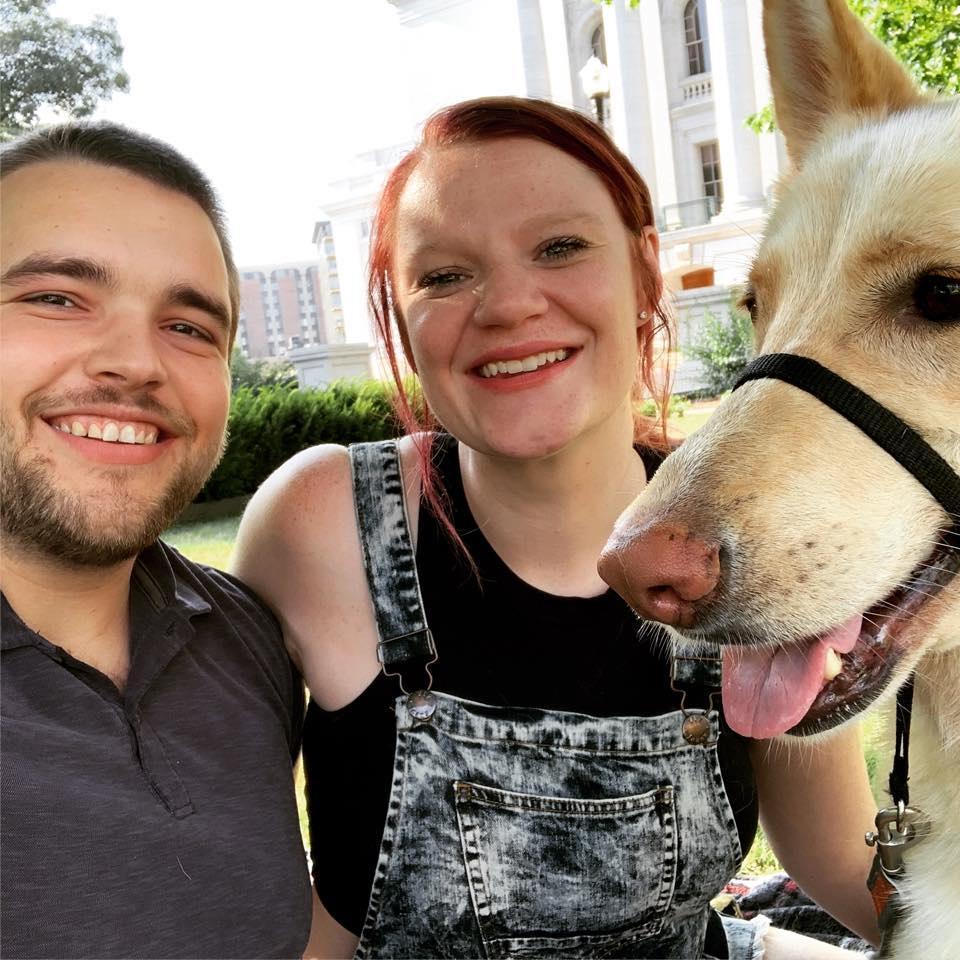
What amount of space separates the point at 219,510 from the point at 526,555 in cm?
1125

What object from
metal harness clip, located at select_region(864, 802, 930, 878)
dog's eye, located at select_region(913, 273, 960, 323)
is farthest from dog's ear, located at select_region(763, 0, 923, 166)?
metal harness clip, located at select_region(864, 802, 930, 878)

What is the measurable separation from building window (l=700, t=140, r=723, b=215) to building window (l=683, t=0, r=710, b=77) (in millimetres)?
2832

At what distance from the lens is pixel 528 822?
2039mm

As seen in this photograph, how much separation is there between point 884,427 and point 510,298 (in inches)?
35.0

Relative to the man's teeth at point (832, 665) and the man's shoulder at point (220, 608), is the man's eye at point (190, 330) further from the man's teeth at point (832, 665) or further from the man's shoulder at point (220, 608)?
the man's teeth at point (832, 665)

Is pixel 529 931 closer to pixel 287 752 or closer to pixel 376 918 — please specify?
pixel 376 918

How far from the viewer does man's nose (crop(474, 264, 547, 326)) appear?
2100 millimetres

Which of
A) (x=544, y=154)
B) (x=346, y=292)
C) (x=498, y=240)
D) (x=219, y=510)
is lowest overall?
(x=219, y=510)

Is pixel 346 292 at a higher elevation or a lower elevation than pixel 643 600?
higher

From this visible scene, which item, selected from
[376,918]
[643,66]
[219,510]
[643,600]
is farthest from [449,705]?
[643,66]

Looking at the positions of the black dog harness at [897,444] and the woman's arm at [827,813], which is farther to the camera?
the woman's arm at [827,813]

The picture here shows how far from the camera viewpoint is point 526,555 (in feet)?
7.52

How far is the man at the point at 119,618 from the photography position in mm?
1562

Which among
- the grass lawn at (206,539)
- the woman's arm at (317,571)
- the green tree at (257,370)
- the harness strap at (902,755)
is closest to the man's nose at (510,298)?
the woman's arm at (317,571)
